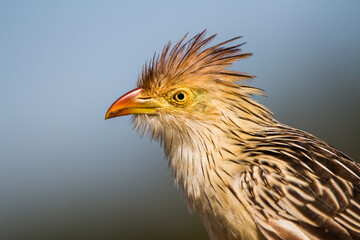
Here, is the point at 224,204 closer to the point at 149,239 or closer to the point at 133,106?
the point at 133,106

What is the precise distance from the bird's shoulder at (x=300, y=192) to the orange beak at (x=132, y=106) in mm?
1083

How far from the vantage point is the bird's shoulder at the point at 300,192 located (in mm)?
3850

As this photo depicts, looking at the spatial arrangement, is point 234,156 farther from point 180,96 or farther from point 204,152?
point 180,96

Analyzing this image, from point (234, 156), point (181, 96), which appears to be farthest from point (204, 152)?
point (181, 96)

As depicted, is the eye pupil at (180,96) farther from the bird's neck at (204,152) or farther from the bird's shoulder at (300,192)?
the bird's shoulder at (300,192)

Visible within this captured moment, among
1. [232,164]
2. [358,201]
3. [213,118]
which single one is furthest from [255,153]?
[358,201]

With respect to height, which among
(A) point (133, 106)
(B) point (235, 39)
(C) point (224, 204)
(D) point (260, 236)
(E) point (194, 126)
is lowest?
(D) point (260, 236)

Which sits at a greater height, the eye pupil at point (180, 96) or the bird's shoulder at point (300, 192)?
the eye pupil at point (180, 96)

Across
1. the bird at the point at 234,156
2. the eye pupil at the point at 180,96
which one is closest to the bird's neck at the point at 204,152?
the bird at the point at 234,156

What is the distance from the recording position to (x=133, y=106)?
4777 millimetres

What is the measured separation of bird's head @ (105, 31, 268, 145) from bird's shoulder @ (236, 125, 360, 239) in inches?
19.6

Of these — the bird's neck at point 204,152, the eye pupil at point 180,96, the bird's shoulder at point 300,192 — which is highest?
the eye pupil at point 180,96

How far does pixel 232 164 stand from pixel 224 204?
0.37 metres

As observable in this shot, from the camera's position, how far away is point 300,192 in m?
3.99
